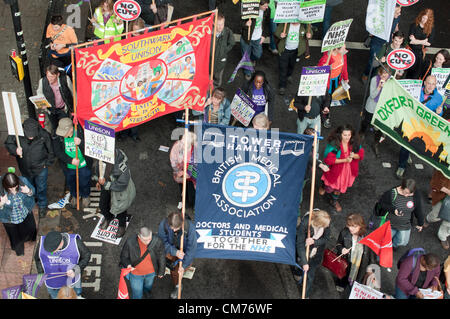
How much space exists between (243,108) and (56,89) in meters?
3.46

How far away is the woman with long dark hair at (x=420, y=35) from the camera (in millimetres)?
14734

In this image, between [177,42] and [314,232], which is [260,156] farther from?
[177,42]

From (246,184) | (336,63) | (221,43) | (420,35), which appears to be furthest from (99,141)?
(420,35)

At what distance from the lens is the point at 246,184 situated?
32.9ft

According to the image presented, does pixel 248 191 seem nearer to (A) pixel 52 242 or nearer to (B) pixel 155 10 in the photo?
(A) pixel 52 242

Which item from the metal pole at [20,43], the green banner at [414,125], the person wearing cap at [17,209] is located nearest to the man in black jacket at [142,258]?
the person wearing cap at [17,209]

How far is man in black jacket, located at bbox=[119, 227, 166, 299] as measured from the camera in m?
9.95

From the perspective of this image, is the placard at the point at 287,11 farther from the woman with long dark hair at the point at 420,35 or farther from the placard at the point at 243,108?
the woman with long dark hair at the point at 420,35

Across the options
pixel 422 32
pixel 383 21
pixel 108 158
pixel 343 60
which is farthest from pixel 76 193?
pixel 422 32

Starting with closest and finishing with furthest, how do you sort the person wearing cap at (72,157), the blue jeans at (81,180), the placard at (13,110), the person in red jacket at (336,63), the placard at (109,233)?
the placard at (13,110) → the person wearing cap at (72,157) → the placard at (109,233) → the blue jeans at (81,180) → the person in red jacket at (336,63)

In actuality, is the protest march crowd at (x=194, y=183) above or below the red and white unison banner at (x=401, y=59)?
below

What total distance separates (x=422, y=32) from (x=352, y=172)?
13.9 feet

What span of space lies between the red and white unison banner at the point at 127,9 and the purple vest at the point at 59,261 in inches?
205
